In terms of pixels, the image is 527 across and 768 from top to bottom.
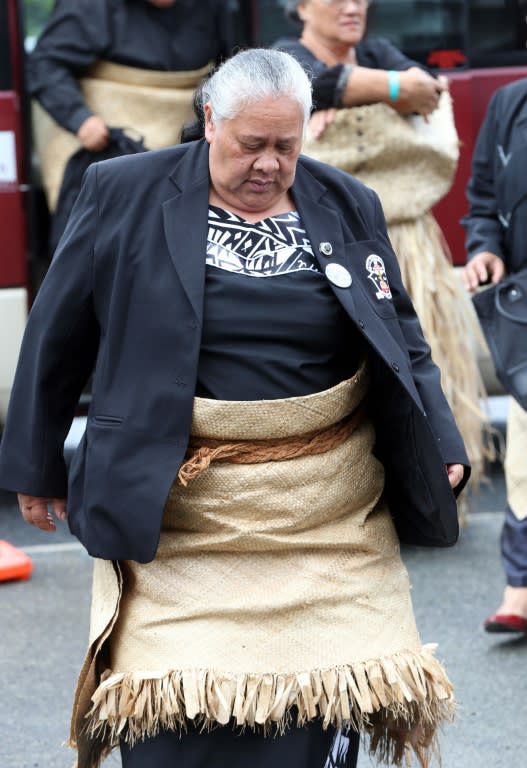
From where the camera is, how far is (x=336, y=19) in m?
5.28

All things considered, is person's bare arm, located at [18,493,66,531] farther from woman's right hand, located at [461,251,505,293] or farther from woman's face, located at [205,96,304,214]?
woman's right hand, located at [461,251,505,293]

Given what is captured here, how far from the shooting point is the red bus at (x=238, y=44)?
247 inches

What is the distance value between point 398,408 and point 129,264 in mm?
615

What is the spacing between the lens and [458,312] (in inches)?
232

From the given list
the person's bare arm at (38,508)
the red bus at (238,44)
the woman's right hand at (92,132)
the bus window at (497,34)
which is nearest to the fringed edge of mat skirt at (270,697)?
the person's bare arm at (38,508)

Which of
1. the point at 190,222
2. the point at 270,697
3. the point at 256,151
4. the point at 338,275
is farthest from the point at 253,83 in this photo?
the point at 270,697

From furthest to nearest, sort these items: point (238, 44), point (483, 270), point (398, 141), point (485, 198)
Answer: point (238, 44) → point (398, 141) → point (485, 198) → point (483, 270)

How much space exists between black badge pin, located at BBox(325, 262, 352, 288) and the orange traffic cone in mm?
2927

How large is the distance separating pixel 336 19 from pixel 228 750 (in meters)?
2.95

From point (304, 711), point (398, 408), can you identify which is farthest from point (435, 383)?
point (304, 711)

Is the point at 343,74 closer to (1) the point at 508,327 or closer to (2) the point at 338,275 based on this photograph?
(1) the point at 508,327

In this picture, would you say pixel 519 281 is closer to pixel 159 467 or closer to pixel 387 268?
pixel 387 268

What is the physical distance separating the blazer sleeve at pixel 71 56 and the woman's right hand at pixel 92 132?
3 centimetres

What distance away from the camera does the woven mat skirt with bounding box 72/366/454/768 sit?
304 cm
